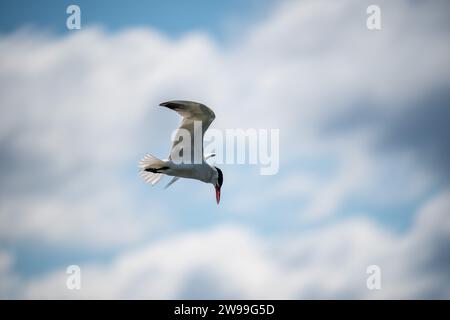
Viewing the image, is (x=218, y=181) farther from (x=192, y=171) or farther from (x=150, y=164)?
(x=150, y=164)

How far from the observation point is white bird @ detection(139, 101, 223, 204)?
34.6 ft

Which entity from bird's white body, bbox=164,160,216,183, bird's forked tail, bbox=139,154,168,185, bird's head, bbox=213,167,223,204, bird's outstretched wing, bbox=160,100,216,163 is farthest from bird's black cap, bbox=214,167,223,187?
bird's forked tail, bbox=139,154,168,185

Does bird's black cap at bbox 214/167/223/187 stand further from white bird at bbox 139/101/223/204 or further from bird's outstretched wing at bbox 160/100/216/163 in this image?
bird's outstretched wing at bbox 160/100/216/163

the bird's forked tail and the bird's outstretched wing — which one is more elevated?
the bird's outstretched wing

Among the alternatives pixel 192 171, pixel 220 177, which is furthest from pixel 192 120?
pixel 220 177

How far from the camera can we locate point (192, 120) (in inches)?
428

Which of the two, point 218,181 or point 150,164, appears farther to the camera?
point 218,181

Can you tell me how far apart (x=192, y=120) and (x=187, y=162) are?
86 centimetres

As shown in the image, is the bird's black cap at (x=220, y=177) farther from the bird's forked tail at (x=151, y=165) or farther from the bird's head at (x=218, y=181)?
the bird's forked tail at (x=151, y=165)

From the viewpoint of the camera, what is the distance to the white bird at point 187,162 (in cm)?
1054
